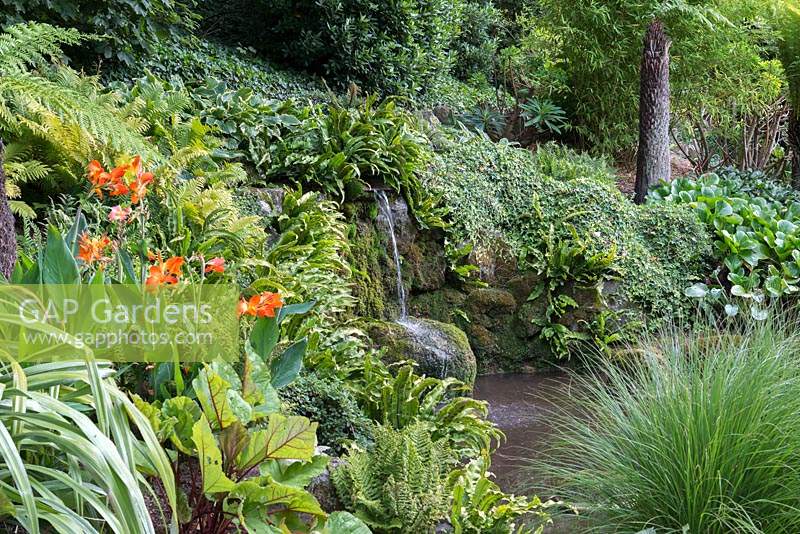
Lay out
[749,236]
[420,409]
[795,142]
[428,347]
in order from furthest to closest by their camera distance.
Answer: [795,142], [749,236], [428,347], [420,409]

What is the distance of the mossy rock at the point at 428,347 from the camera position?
4.95 metres

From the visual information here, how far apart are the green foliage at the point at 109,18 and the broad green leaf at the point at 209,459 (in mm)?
4366

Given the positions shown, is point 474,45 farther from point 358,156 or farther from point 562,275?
point 358,156

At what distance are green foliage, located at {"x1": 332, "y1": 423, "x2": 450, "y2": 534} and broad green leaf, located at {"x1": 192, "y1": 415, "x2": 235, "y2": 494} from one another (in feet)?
2.95

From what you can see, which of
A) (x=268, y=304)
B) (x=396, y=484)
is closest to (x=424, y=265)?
(x=396, y=484)

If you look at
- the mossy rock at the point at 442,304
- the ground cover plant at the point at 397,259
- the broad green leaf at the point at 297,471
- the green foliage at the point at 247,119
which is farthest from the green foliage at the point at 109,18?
the broad green leaf at the point at 297,471

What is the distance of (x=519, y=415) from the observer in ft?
17.1

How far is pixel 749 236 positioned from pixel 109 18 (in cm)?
589

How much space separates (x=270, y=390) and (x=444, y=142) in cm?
494

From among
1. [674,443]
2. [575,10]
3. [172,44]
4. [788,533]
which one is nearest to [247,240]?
[674,443]

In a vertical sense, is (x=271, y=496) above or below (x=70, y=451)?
below

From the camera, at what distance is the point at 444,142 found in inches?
276

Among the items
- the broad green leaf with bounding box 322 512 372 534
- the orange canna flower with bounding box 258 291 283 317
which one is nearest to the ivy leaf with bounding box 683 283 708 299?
the broad green leaf with bounding box 322 512 372 534

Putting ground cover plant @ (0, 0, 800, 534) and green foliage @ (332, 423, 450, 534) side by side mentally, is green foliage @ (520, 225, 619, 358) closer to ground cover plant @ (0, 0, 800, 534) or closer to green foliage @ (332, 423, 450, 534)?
ground cover plant @ (0, 0, 800, 534)
